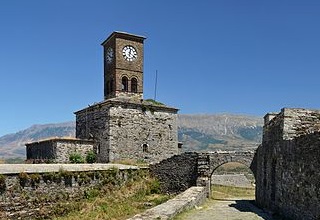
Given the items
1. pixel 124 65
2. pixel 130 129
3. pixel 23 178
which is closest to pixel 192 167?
pixel 130 129

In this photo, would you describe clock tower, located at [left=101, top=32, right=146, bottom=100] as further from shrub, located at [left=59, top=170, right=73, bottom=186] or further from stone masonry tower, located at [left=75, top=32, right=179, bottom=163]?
shrub, located at [left=59, top=170, right=73, bottom=186]

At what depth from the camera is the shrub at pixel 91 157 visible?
2897 cm

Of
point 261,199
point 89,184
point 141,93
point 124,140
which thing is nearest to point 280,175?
point 261,199

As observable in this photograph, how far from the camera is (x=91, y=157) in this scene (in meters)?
29.1

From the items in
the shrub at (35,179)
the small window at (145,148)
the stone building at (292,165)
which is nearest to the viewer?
the stone building at (292,165)

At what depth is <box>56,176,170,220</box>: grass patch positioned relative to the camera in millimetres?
17916

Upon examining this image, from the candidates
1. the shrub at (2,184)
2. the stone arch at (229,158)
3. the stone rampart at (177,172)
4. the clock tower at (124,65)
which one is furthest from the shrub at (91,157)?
the shrub at (2,184)

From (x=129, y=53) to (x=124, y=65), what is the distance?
3.97 feet

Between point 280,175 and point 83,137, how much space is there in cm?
2082

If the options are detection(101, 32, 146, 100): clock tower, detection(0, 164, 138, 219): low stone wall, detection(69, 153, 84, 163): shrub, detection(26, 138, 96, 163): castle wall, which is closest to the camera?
detection(0, 164, 138, 219): low stone wall

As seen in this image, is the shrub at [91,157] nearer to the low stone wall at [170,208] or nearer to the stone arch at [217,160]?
the stone arch at [217,160]

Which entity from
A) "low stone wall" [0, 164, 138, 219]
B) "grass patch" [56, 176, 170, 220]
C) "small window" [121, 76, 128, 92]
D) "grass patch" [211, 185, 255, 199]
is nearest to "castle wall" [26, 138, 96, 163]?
"small window" [121, 76, 128, 92]

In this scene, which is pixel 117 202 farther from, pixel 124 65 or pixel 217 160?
pixel 124 65

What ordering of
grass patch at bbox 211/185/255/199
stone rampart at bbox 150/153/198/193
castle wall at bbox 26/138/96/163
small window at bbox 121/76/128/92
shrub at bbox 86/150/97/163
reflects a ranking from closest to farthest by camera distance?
stone rampart at bbox 150/153/198/193 < grass patch at bbox 211/185/255/199 < castle wall at bbox 26/138/96/163 < shrub at bbox 86/150/97/163 < small window at bbox 121/76/128/92
